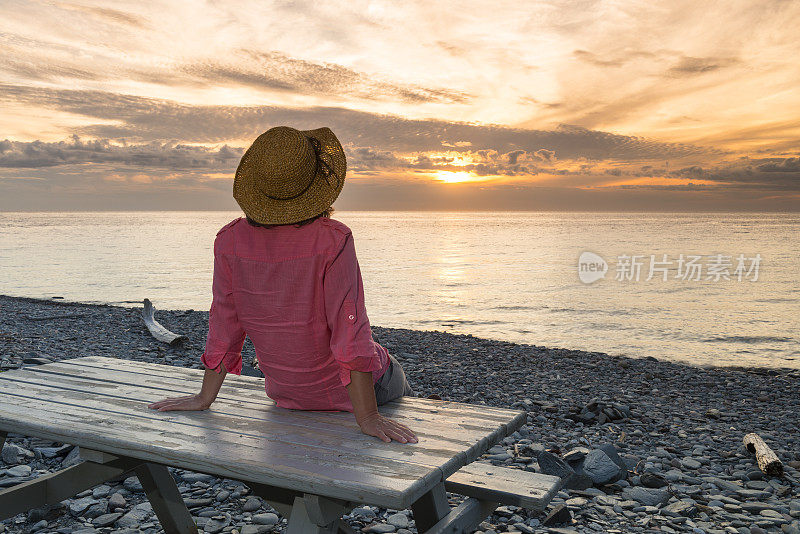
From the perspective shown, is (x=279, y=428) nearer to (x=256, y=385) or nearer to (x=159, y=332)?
(x=256, y=385)

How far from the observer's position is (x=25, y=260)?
37.4 meters

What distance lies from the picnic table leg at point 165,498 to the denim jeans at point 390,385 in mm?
1579

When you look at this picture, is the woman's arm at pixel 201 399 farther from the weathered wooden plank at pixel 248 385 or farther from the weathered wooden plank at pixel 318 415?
the weathered wooden plank at pixel 248 385

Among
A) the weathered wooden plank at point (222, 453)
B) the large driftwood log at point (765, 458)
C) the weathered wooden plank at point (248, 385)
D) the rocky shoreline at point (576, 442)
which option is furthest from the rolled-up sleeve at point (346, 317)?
the large driftwood log at point (765, 458)

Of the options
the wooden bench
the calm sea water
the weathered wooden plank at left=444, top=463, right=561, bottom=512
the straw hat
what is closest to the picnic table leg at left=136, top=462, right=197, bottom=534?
the wooden bench

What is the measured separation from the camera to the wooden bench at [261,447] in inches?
88.6

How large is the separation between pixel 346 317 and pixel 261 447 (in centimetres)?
66

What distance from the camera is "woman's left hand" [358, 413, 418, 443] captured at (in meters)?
2.59

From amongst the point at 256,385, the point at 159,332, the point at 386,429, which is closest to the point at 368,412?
the point at 386,429

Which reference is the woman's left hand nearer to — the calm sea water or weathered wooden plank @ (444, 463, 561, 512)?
weathered wooden plank @ (444, 463, 561, 512)

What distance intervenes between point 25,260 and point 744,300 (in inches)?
1553

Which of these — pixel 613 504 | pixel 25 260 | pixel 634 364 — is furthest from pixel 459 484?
pixel 25 260

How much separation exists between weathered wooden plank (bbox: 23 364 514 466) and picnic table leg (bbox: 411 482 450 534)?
0.39m

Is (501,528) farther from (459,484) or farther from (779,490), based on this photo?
(779,490)
